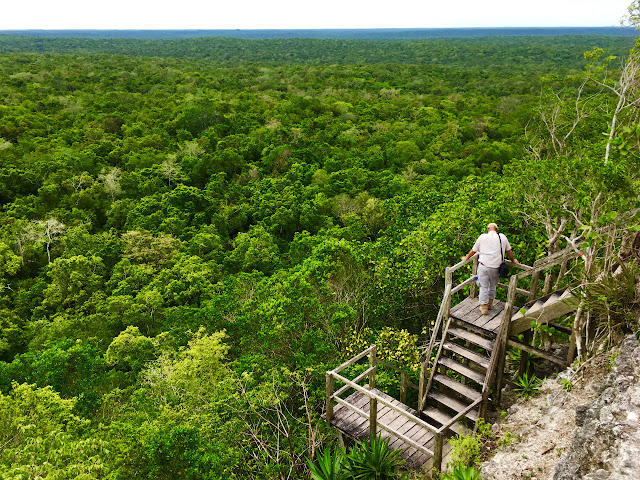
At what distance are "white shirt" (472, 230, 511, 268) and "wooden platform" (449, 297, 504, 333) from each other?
110 cm

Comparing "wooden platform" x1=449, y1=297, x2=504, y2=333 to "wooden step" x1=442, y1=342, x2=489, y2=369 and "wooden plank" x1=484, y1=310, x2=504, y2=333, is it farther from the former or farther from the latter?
"wooden step" x1=442, y1=342, x2=489, y2=369

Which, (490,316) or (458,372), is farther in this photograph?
(490,316)

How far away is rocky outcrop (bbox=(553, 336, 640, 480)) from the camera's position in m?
5.17

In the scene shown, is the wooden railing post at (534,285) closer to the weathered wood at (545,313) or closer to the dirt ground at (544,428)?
the weathered wood at (545,313)

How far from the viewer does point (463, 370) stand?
913 centimetres

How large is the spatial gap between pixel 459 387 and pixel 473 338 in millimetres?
947

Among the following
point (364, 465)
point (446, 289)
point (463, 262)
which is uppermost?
point (463, 262)

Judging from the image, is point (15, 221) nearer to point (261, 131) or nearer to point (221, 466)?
point (261, 131)

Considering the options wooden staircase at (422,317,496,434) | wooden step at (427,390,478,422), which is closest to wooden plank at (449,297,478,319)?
wooden staircase at (422,317,496,434)

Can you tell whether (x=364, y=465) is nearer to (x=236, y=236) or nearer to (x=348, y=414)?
(x=348, y=414)

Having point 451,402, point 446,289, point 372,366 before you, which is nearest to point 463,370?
point 451,402

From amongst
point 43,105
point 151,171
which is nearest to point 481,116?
point 151,171

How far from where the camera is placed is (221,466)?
31.0 feet

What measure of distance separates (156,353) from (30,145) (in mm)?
33106
